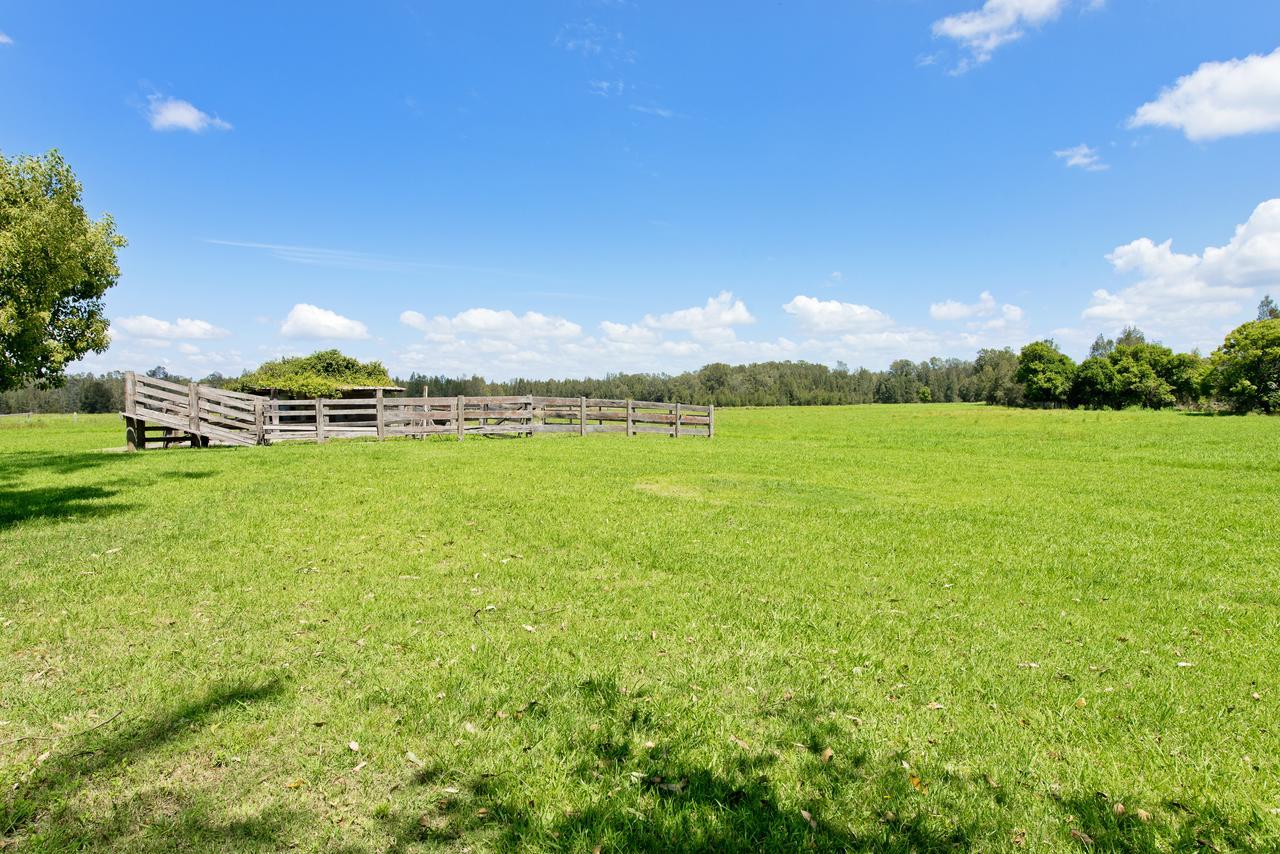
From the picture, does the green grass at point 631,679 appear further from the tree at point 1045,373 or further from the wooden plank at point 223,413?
the tree at point 1045,373

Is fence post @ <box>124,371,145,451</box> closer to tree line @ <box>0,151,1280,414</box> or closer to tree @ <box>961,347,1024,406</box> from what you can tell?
tree line @ <box>0,151,1280,414</box>

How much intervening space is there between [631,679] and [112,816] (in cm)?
274

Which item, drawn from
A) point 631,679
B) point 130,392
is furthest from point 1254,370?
point 130,392

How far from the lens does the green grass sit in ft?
9.27

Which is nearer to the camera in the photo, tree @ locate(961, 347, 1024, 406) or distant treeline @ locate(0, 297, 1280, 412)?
distant treeline @ locate(0, 297, 1280, 412)

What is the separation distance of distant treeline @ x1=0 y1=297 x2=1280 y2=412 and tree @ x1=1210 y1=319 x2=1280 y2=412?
0.28 ft

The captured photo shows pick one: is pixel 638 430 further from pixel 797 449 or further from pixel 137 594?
pixel 137 594

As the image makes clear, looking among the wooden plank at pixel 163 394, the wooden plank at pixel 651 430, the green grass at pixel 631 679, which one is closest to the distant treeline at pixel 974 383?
the wooden plank at pixel 163 394

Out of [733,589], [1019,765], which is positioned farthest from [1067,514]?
[1019,765]

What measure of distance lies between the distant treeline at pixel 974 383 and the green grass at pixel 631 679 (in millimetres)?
23062

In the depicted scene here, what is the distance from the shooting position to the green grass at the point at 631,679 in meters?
2.83

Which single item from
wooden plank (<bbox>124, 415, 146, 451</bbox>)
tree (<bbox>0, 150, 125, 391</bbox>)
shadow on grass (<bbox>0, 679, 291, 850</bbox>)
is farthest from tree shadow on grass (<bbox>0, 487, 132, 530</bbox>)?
wooden plank (<bbox>124, 415, 146, 451</bbox>)

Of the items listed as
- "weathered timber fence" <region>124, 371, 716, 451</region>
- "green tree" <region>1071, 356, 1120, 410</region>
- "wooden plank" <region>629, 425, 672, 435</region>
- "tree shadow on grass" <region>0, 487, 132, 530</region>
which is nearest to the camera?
"tree shadow on grass" <region>0, 487, 132, 530</region>

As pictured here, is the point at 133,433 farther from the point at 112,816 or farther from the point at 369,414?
the point at 112,816
